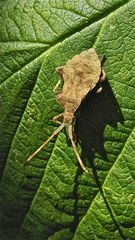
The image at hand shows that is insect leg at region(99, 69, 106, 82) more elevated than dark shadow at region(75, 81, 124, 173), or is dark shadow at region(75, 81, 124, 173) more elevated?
insect leg at region(99, 69, 106, 82)

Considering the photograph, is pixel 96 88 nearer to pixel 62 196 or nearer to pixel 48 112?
pixel 48 112

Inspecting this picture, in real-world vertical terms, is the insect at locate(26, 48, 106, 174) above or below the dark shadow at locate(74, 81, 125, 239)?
above

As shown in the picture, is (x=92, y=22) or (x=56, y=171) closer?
(x=92, y=22)

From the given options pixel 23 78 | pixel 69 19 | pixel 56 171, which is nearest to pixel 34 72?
pixel 23 78

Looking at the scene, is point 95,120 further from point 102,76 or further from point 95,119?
point 102,76

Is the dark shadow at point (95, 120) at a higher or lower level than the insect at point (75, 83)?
lower

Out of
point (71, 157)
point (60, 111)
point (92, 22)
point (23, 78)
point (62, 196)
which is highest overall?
point (92, 22)
